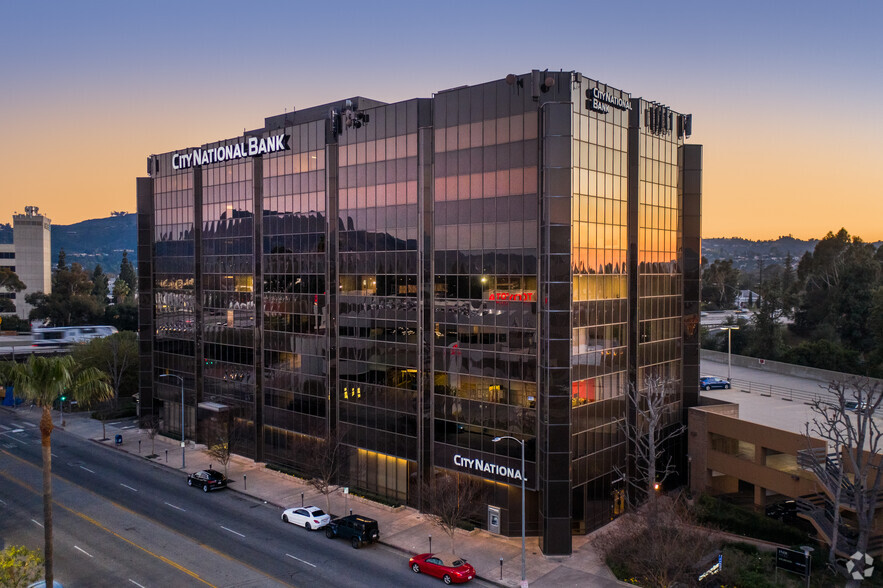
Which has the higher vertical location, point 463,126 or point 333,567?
point 463,126

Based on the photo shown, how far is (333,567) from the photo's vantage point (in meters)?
37.3

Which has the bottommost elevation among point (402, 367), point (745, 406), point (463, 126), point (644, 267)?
point (745, 406)

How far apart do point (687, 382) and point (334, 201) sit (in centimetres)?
3483

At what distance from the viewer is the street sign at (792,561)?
34.8 metres

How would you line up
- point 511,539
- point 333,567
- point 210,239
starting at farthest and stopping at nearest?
point 210,239, point 511,539, point 333,567

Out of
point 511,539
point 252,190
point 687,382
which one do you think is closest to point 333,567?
point 511,539

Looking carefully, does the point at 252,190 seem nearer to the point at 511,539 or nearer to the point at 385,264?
the point at 385,264

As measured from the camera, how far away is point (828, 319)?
90500 millimetres

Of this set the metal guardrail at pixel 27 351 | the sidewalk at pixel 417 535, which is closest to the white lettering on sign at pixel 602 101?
the sidewalk at pixel 417 535

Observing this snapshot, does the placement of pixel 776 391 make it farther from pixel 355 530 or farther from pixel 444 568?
pixel 355 530

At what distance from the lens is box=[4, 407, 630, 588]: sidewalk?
3672cm

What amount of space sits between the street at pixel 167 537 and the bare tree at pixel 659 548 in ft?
37.3

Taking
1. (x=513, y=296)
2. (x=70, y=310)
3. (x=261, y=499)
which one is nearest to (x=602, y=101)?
(x=513, y=296)

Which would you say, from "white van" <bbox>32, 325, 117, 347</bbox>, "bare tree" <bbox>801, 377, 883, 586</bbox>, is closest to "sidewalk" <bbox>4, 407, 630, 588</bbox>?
"bare tree" <bbox>801, 377, 883, 586</bbox>
